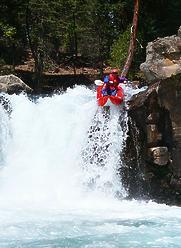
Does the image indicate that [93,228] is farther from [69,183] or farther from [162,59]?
[162,59]

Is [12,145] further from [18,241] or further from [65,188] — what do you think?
[18,241]

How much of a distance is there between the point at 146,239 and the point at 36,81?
766 inches

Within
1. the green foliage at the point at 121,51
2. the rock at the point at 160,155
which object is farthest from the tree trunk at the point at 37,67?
the rock at the point at 160,155

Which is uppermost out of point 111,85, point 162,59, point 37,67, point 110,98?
point 37,67

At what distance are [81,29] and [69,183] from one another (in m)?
20.7

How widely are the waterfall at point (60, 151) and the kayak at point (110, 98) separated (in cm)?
20

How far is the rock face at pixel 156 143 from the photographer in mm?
12727

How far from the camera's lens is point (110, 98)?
1399cm

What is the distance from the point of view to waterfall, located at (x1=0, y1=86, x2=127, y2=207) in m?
13.5

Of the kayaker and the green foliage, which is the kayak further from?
the green foliage

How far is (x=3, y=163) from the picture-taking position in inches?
588

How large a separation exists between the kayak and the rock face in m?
0.45

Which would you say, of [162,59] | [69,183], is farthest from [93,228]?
[162,59]

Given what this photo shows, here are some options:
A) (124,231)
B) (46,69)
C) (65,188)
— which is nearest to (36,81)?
(46,69)
